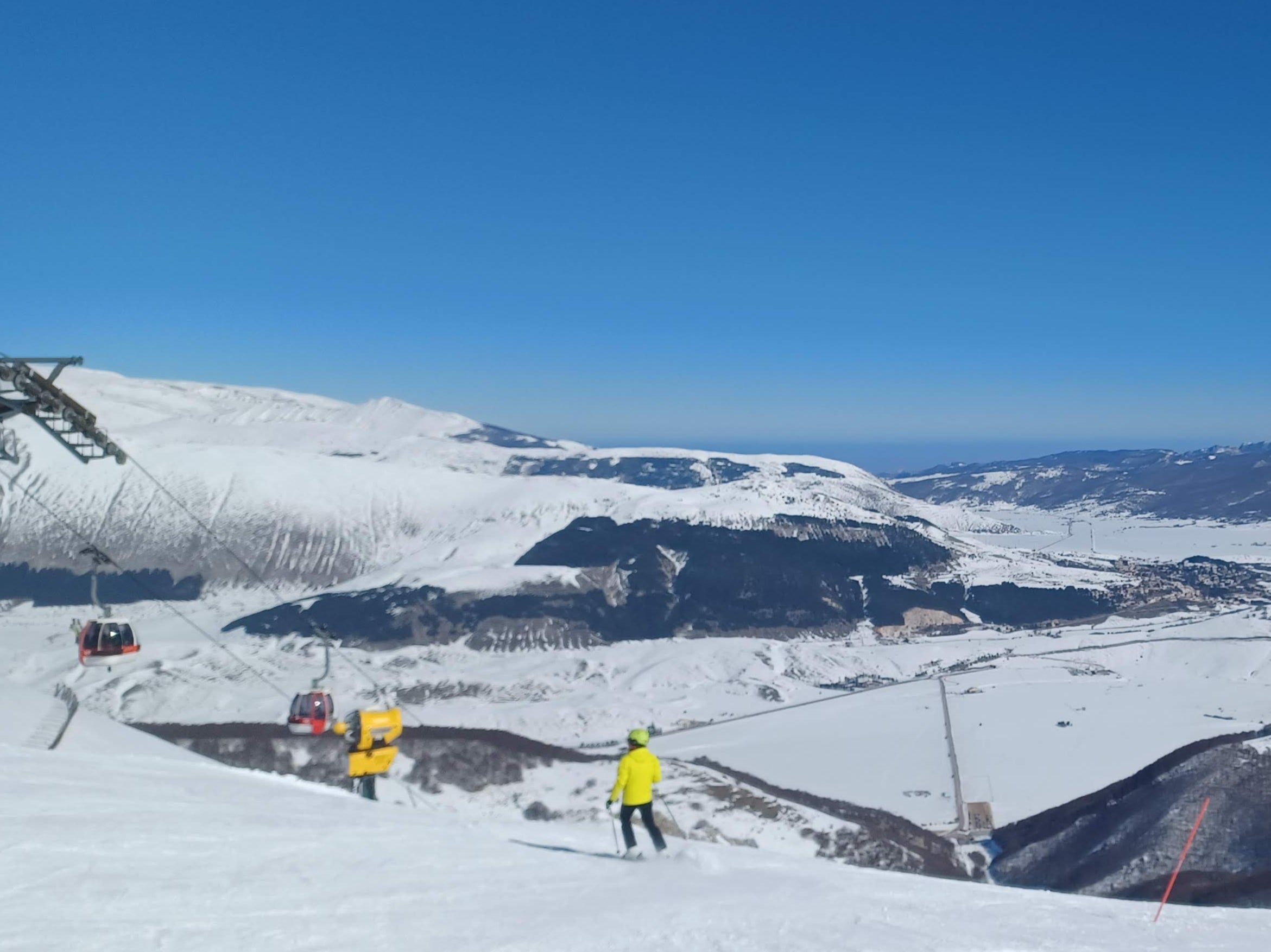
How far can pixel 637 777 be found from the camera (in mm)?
10672

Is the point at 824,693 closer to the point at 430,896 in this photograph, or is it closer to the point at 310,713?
the point at 310,713

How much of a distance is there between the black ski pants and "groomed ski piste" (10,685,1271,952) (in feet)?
1.02

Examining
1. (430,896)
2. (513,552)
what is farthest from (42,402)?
(513,552)

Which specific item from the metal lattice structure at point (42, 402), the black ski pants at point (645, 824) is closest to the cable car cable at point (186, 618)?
the metal lattice structure at point (42, 402)

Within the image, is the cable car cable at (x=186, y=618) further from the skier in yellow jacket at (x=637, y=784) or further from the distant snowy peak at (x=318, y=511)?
the skier in yellow jacket at (x=637, y=784)

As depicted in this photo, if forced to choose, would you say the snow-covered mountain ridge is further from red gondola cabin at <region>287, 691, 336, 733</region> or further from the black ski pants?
the black ski pants

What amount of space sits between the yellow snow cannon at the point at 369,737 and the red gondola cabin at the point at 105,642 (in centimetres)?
851

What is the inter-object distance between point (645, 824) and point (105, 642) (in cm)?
1566

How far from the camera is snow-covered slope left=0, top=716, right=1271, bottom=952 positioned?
701 centimetres

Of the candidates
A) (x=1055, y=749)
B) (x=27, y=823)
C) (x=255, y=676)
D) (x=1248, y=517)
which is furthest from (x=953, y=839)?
(x=1248, y=517)

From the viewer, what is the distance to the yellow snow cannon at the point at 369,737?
1516 cm

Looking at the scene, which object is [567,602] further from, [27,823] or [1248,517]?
[1248,517]

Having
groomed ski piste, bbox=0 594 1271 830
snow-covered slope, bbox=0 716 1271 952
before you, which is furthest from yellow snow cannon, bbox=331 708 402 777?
groomed ski piste, bbox=0 594 1271 830

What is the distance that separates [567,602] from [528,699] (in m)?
22.6
